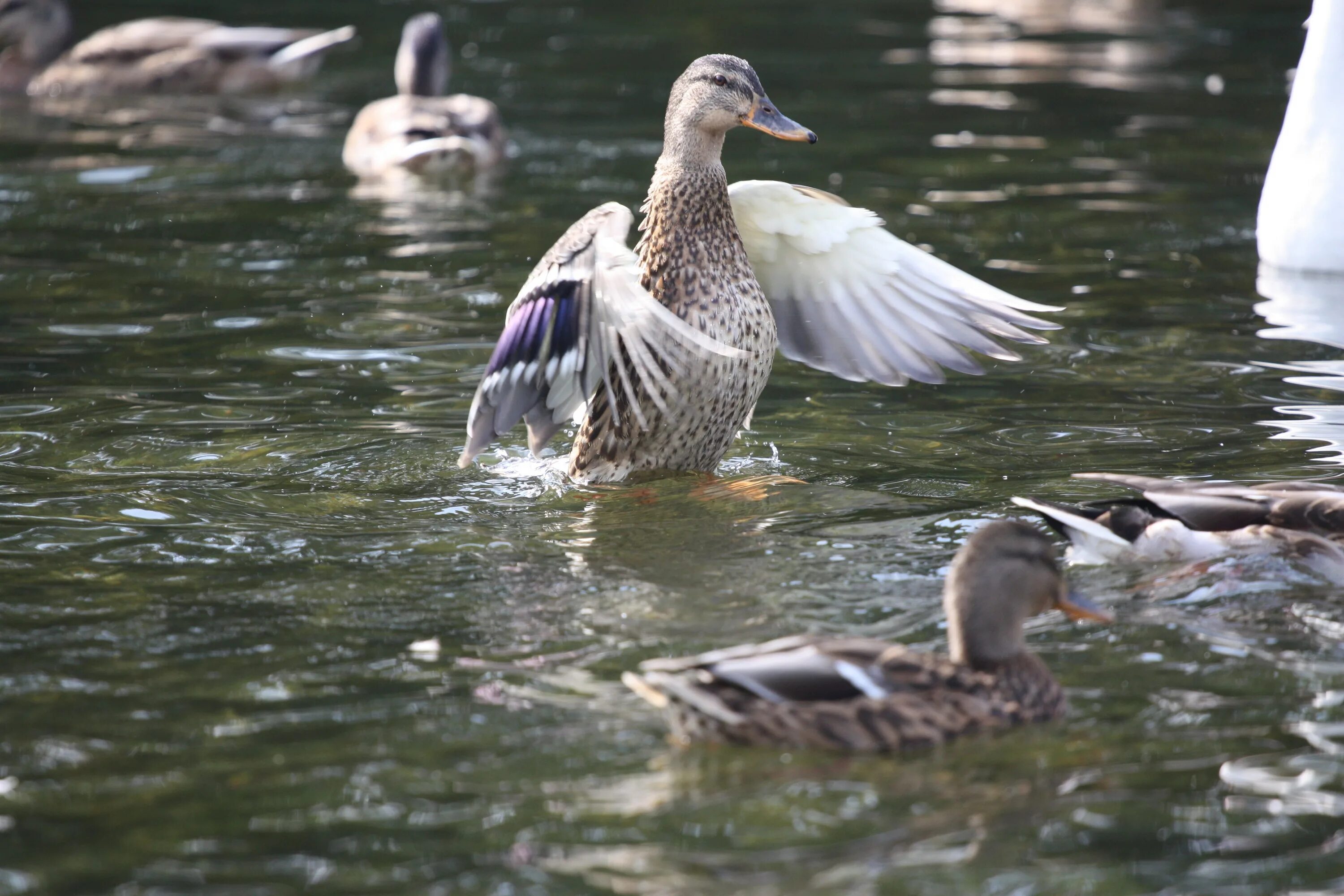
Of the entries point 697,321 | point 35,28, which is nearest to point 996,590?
point 697,321

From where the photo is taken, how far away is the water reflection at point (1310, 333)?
714 cm

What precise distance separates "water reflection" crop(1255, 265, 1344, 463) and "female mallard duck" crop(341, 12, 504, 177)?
224 inches

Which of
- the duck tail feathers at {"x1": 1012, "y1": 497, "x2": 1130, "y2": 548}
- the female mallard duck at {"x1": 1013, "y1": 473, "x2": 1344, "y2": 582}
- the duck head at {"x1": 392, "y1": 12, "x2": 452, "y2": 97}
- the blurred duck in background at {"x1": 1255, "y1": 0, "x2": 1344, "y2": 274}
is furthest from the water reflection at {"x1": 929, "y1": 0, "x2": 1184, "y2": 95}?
the duck tail feathers at {"x1": 1012, "y1": 497, "x2": 1130, "y2": 548}

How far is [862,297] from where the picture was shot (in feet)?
24.3

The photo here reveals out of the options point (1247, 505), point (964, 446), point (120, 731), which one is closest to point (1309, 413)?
point (964, 446)

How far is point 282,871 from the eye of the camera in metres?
3.76

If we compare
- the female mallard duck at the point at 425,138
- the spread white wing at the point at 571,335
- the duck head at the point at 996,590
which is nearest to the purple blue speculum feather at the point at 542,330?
the spread white wing at the point at 571,335

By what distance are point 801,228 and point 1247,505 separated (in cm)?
242

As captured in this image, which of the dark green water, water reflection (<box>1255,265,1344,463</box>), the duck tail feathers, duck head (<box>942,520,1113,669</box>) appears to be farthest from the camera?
water reflection (<box>1255,265,1344,463</box>)

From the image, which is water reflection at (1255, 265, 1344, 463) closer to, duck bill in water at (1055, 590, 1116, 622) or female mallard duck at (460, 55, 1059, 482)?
female mallard duck at (460, 55, 1059, 482)

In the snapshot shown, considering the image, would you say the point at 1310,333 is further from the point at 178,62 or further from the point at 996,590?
the point at 178,62

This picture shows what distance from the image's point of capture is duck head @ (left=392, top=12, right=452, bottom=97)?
1395cm

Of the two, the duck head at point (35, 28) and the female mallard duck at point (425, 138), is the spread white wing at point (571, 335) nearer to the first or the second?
the female mallard duck at point (425, 138)

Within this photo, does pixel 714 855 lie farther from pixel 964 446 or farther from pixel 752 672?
pixel 964 446
